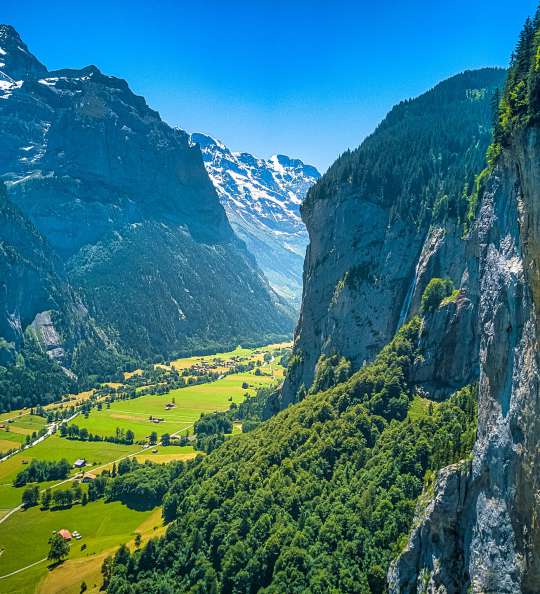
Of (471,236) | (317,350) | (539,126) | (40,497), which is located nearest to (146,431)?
(40,497)

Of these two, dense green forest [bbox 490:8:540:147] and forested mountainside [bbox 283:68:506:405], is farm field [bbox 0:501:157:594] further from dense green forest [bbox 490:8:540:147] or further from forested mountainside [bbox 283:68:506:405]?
dense green forest [bbox 490:8:540:147]

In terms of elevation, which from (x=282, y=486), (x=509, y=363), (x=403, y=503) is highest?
(x=509, y=363)

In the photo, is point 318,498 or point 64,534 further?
point 64,534

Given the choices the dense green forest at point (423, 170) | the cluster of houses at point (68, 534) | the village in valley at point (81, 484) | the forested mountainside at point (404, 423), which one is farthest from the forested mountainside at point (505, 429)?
the cluster of houses at point (68, 534)

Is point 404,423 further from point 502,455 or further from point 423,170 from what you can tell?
point 423,170

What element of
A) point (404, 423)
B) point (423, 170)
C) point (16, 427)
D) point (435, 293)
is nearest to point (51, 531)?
point (404, 423)

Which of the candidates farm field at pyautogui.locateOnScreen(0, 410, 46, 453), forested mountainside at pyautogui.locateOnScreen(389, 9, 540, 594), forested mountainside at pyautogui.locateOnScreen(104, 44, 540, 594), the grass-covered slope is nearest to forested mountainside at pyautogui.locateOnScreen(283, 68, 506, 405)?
forested mountainside at pyautogui.locateOnScreen(104, 44, 540, 594)

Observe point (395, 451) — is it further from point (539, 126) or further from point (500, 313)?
point (539, 126)

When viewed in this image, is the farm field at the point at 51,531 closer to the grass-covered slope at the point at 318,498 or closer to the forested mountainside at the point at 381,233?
the grass-covered slope at the point at 318,498
